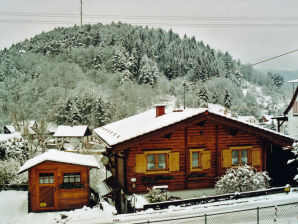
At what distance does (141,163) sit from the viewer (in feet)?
51.0

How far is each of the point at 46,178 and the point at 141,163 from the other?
4.95 metres

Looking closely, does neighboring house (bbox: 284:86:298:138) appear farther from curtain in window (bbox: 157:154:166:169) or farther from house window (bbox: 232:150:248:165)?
curtain in window (bbox: 157:154:166:169)

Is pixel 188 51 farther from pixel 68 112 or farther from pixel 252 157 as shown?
pixel 252 157

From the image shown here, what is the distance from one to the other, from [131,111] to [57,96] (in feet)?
75.9

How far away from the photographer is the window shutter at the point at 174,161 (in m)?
16.0

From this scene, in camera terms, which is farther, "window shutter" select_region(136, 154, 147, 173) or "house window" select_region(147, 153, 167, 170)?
"house window" select_region(147, 153, 167, 170)

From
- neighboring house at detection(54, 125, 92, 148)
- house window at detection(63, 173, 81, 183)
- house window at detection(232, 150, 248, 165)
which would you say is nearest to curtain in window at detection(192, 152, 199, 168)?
house window at detection(232, 150, 248, 165)

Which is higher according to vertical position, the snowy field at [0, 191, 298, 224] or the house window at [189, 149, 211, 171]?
the house window at [189, 149, 211, 171]

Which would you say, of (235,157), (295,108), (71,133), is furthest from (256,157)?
(71,133)

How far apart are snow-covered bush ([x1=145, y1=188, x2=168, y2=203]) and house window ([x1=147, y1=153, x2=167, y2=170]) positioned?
56.3 inches

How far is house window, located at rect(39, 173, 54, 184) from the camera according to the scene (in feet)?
50.0

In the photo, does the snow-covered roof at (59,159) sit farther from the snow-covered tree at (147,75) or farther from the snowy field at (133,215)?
the snow-covered tree at (147,75)

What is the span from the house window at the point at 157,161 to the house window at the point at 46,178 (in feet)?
16.5

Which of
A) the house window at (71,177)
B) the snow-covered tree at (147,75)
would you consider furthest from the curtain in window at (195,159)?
the snow-covered tree at (147,75)
